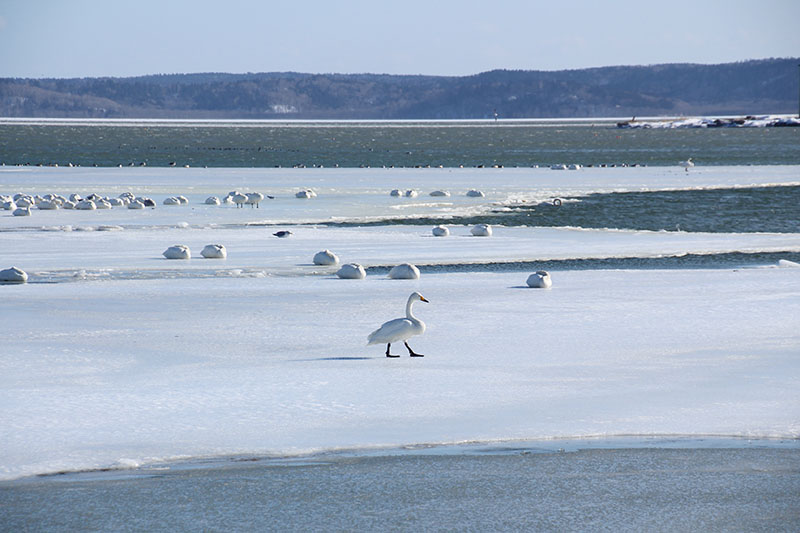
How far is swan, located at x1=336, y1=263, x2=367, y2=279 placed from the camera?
18.5 meters

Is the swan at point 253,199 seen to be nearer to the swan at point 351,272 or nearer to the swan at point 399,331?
the swan at point 351,272

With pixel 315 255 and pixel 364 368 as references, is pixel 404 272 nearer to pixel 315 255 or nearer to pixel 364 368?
pixel 315 255

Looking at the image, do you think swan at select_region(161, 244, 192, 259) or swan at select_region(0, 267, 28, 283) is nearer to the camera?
swan at select_region(0, 267, 28, 283)

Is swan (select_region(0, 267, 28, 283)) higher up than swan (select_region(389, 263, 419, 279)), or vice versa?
swan (select_region(389, 263, 419, 279))

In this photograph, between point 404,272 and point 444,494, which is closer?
point 444,494

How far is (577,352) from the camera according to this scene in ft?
41.1

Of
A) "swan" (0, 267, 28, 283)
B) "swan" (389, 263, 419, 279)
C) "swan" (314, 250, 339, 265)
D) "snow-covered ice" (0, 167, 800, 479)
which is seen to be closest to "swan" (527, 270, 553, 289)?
"snow-covered ice" (0, 167, 800, 479)

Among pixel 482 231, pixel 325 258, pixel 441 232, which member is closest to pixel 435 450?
pixel 325 258

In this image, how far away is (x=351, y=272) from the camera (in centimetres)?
1852

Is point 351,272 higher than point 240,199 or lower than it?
higher

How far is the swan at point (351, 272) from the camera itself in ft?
60.7

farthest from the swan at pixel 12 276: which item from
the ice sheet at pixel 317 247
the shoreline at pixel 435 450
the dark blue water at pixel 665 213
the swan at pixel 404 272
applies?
the dark blue water at pixel 665 213

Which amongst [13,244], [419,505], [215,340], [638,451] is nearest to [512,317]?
[215,340]

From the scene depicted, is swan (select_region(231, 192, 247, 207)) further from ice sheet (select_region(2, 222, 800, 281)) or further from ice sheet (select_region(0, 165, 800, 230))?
ice sheet (select_region(2, 222, 800, 281))
